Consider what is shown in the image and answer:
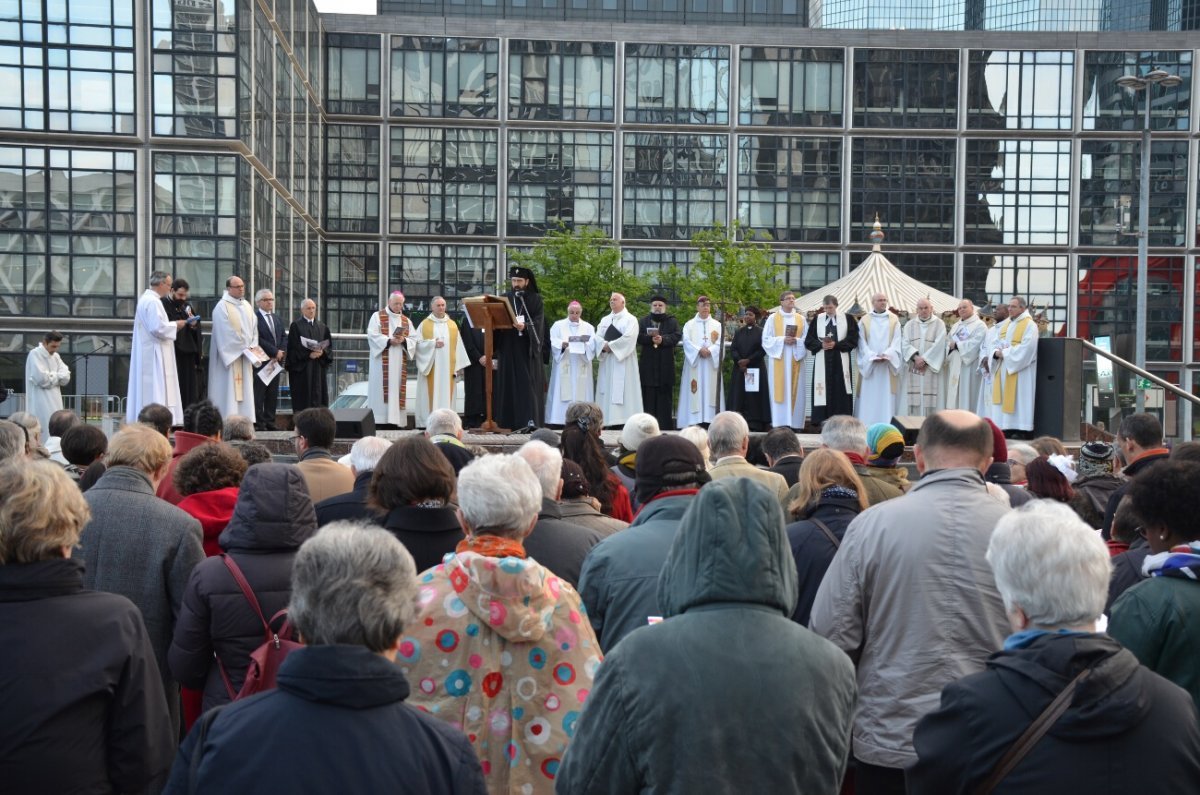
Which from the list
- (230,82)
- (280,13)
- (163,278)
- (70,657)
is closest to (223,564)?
(70,657)

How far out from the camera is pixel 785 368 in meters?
18.8

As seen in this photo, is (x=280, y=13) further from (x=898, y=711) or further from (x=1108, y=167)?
(x=898, y=711)

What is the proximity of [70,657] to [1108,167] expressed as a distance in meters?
56.3

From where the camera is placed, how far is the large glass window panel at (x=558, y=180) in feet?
172

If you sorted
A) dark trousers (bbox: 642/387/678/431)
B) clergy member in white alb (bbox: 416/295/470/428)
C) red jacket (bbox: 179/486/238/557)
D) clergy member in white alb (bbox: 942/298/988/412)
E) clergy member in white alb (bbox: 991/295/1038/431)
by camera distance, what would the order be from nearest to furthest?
red jacket (bbox: 179/486/238/557) < clergy member in white alb (bbox: 991/295/1038/431) < clergy member in white alb (bbox: 416/295/470/428) < clergy member in white alb (bbox: 942/298/988/412) < dark trousers (bbox: 642/387/678/431)

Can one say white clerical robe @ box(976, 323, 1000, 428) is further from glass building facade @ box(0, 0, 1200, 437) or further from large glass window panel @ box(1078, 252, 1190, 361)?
large glass window panel @ box(1078, 252, 1190, 361)

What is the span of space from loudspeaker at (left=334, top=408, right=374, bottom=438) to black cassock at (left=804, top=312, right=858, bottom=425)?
8128mm

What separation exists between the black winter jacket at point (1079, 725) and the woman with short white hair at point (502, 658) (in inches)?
46.2

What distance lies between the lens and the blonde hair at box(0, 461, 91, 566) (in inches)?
135

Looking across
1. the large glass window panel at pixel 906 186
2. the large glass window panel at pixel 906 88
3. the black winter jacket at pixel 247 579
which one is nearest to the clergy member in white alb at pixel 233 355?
the black winter jacket at pixel 247 579

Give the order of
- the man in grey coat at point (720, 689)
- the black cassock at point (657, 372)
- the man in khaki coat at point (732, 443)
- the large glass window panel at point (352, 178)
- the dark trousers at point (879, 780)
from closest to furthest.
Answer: the man in grey coat at point (720, 689) < the dark trousers at point (879, 780) < the man in khaki coat at point (732, 443) < the black cassock at point (657, 372) < the large glass window panel at point (352, 178)

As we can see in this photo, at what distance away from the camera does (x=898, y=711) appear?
165 inches

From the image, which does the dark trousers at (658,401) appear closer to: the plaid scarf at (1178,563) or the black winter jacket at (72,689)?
the plaid scarf at (1178,563)

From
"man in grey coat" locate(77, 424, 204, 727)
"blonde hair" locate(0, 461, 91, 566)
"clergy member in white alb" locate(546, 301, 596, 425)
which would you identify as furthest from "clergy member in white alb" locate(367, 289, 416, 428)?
"blonde hair" locate(0, 461, 91, 566)
